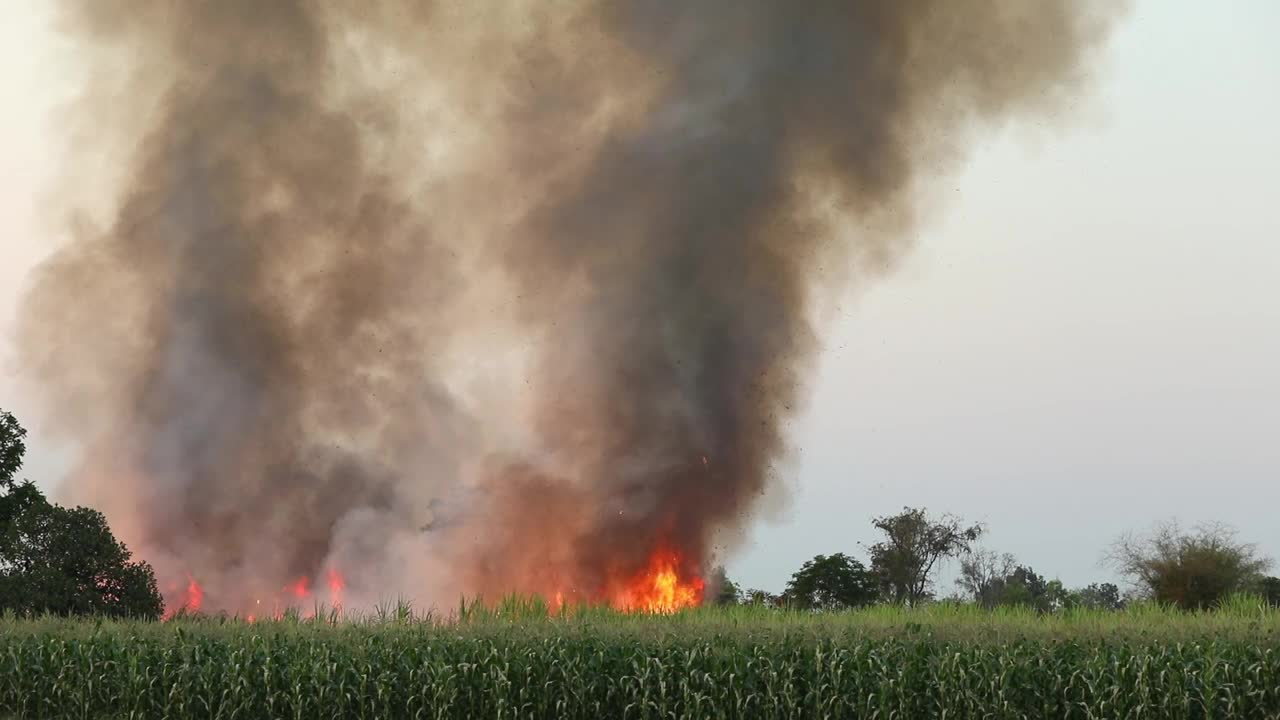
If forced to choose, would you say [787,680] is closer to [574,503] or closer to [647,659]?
[647,659]

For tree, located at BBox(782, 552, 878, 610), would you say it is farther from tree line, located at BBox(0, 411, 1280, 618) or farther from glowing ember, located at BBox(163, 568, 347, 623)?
glowing ember, located at BBox(163, 568, 347, 623)

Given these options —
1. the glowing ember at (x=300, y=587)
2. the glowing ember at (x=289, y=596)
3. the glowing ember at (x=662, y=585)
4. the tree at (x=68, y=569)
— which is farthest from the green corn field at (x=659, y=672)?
the glowing ember at (x=300, y=587)

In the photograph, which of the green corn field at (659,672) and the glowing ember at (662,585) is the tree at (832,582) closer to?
the glowing ember at (662,585)

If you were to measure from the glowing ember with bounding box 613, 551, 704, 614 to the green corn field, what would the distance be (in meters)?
23.4

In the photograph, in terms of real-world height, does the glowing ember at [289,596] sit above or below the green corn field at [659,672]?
above

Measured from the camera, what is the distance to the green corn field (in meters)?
24.8

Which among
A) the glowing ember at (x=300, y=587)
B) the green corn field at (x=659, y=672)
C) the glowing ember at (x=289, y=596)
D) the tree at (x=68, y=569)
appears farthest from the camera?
the glowing ember at (x=300, y=587)

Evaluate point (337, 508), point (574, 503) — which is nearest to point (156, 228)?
point (337, 508)

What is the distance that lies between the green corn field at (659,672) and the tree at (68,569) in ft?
29.7

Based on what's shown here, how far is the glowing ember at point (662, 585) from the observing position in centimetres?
5288

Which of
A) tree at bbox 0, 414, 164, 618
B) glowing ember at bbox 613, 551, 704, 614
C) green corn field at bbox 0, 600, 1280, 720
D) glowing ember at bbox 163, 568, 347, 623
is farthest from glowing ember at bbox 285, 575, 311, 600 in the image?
green corn field at bbox 0, 600, 1280, 720

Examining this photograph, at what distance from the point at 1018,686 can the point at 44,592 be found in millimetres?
28814

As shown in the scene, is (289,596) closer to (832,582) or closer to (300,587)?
(300,587)

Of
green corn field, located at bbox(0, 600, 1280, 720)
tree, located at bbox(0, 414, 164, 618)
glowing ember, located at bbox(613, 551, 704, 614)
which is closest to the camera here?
green corn field, located at bbox(0, 600, 1280, 720)
